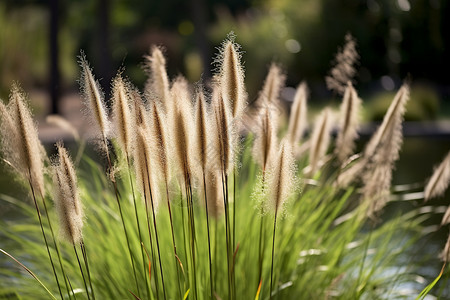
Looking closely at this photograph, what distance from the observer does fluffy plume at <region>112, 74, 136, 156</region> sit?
1.55 m

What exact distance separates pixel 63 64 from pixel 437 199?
14.5 metres

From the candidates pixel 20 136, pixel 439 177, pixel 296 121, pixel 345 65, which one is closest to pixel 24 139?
pixel 20 136

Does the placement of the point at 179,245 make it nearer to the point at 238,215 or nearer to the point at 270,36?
the point at 238,215

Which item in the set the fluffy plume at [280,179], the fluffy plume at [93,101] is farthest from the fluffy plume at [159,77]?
the fluffy plume at [280,179]

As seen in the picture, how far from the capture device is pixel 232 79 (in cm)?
154

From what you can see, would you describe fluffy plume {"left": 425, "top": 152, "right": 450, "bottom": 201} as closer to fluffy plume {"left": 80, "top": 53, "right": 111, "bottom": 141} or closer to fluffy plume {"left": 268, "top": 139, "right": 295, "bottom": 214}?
fluffy plume {"left": 268, "top": 139, "right": 295, "bottom": 214}

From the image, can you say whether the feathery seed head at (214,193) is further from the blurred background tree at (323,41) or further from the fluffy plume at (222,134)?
the blurred background tree at (323,41)

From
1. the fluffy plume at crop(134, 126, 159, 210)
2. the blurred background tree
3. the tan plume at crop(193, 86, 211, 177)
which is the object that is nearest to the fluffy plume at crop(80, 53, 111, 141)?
the fluffy plume at crop(134, 126, 159, 210)

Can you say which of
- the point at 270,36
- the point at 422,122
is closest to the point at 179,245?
the point at 422,122

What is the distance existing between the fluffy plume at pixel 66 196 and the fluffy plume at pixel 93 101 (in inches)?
5.9

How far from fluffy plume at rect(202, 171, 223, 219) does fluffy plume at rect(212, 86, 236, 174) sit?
→ 0.09 meters

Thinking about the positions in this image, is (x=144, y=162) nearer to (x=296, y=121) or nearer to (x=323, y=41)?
(x=296, y=121)

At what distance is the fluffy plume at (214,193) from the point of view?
1646 mm

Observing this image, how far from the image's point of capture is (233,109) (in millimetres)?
1616
